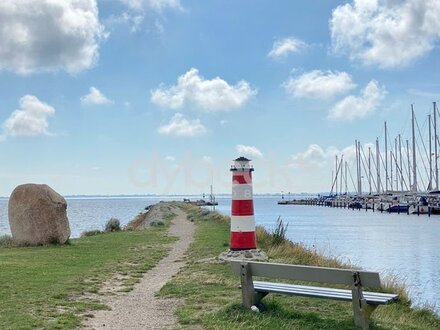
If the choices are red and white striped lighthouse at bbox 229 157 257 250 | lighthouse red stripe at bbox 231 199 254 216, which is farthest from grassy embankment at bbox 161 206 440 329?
lighthouse red stripe at bbox 231 199 254 216

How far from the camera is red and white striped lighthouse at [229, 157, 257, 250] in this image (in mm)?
12375

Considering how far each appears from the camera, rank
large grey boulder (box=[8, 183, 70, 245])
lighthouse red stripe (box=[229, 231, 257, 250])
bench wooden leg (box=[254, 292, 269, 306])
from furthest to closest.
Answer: large grey boulder (box=[8, 183, 70, 245]), lighthouse red stripe (box=[229, 231, 257, 250]), bench wooden leg (box=[254, 292, 269, 306])

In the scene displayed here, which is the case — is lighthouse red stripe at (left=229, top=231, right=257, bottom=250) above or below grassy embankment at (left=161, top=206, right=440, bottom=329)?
above

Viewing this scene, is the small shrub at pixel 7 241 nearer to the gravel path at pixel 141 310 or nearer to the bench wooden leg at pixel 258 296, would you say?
the gravel path at pixel 141 310

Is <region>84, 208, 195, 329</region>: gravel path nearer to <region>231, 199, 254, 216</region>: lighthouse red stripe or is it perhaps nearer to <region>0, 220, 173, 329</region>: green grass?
<region>0, 220, 173, 329</region>: green grass

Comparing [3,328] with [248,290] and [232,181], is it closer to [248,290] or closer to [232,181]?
[248,290]

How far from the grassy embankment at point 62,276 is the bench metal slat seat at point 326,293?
271cm

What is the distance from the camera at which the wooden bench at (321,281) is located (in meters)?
7.13

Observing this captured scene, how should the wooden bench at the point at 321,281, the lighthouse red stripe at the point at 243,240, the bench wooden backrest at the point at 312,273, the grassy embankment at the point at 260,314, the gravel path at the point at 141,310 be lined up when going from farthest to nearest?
the lighthouse red stripe at the point at 243,240, the gravel path at the point at 141,310, the grassy embankment at the point at 260,314, the wooden bench at the point at 321,281, the bench wooden backrest at the point at 312,273

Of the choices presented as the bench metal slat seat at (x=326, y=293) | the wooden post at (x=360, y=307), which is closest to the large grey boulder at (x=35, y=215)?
the bench metal slat seat at (x=326, y=293)

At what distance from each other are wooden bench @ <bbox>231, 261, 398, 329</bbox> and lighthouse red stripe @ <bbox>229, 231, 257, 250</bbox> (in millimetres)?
4075

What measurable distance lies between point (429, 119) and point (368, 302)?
6911 centimetres

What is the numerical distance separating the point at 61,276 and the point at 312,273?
21.8 ft

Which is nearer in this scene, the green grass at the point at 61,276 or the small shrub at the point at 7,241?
the green grass at the point at 61,276
